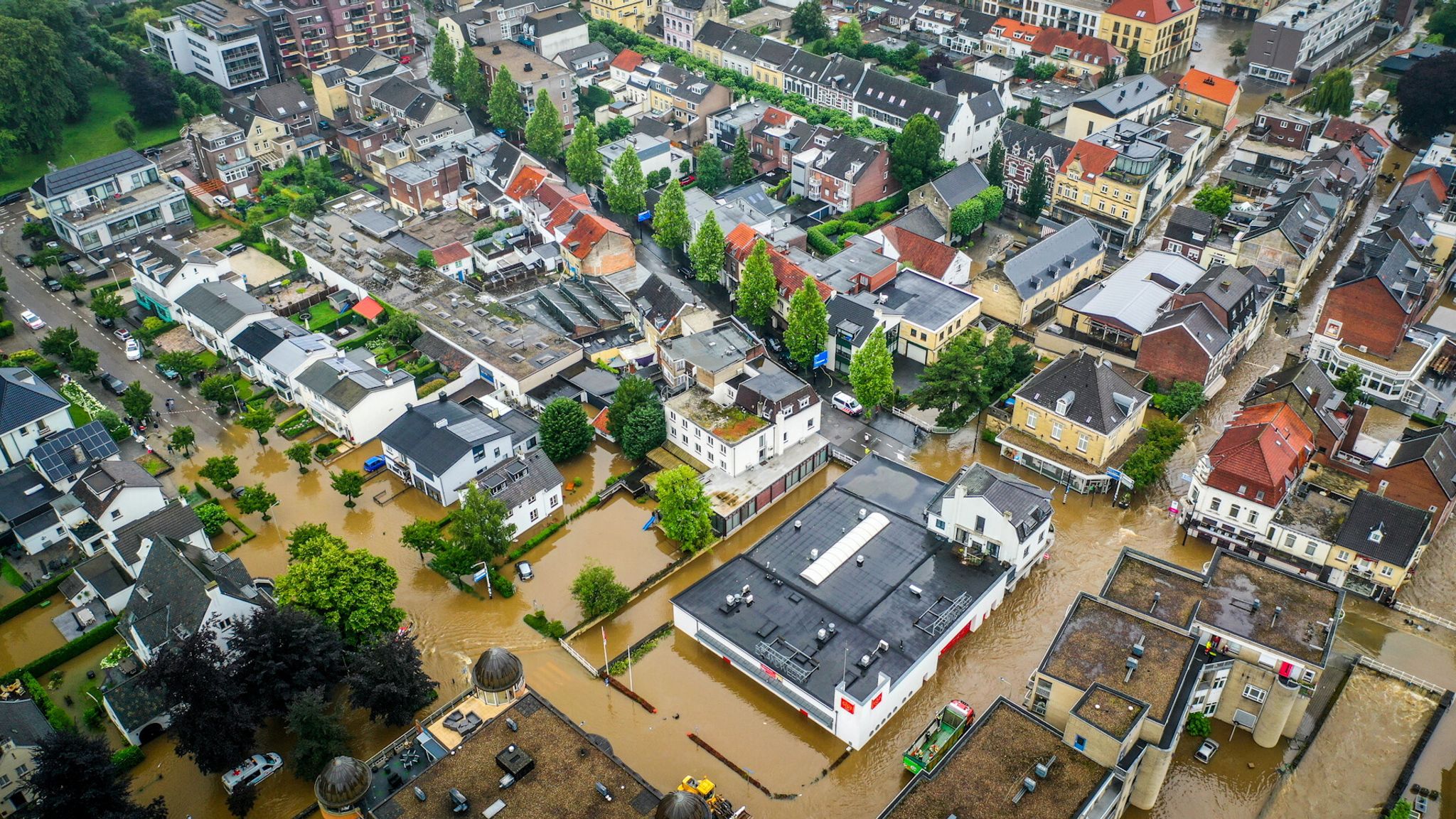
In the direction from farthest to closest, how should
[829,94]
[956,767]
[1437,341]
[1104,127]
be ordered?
[829,94] → [1104,127] → [1437,341] → [956,767]

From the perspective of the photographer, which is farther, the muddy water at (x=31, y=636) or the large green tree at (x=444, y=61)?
the large green tree at (x=444, y=61)

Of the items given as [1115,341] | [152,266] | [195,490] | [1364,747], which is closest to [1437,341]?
[1115,341]

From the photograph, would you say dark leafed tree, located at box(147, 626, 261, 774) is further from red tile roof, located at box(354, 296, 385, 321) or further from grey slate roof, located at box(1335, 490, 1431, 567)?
grey slate roof, located at box(1335, 490, 1431, 567)

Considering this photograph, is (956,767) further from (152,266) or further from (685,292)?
(152,266)

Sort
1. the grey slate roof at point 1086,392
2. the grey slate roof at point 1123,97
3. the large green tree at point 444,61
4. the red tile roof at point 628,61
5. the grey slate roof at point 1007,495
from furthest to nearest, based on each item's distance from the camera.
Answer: the red tile roof at point 628,61
the large green tree at point 444,61
the grey slate roof at point 1123,97
the grey slate roof at point 1086,392
the grey slate roof at point 1007,495

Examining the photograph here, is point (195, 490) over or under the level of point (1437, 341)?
under

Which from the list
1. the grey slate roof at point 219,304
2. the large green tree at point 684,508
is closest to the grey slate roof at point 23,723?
the large green tree at point 684,508

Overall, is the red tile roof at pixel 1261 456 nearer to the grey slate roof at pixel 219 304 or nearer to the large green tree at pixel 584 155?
the large green tree at pixel 584 155
